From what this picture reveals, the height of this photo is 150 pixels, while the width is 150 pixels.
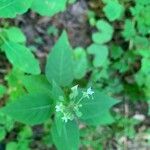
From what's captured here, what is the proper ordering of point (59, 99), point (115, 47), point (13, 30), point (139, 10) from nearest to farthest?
1. point (59, 99)
2. point (13, 30)
3. point (139, 10)
4. point (115, 47)

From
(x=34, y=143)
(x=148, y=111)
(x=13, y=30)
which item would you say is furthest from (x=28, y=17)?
(x=148, y=111)

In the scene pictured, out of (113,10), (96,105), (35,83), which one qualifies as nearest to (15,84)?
(35,83)

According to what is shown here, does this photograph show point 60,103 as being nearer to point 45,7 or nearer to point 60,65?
point 60,65

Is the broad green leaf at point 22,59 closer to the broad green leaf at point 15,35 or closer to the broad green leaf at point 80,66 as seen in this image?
the broad green leaf at point 15,35

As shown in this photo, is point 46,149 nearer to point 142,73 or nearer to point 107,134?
point 107,134

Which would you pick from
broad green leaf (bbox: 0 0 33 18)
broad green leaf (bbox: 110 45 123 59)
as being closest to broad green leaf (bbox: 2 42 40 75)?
broad green leaf (bbox: 0 0 33 18)

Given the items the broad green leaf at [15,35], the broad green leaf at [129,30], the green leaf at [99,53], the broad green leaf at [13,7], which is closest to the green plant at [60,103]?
the broad green leaf at [15,35]
